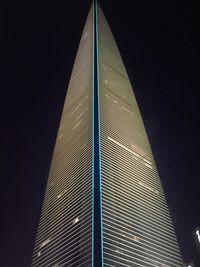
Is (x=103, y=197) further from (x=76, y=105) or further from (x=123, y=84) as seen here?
(x=123, y=84)

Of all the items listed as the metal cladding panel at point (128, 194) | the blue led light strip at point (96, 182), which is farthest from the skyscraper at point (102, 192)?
the blue led light strip at point (96, 182)

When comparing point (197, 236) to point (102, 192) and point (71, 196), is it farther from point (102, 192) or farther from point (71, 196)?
point (71, 196)

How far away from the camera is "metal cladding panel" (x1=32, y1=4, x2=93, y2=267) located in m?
46.3

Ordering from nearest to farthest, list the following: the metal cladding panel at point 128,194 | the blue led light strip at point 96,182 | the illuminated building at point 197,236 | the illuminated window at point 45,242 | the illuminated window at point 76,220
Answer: the blue led light strip at point 96,182, the illuminated window at point 76,220, the metal cladding panel at point 128,194, the illuminated window at point 45,242, the illuminated building at point 197,236

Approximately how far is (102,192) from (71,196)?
22.6 feet

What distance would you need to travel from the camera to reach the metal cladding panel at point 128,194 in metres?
48.6

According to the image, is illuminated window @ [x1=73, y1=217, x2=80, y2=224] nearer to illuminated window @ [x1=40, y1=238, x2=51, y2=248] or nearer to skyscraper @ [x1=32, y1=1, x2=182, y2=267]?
skyscraper @ [x1=32, y1=1, x2=182, y2=267]

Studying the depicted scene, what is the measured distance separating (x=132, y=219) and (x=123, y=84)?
4181 centimetres

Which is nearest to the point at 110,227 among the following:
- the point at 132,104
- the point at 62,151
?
the point at 62,151

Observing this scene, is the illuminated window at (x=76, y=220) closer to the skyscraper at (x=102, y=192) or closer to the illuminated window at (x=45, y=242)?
the skyscraper at (x=102, y=192)

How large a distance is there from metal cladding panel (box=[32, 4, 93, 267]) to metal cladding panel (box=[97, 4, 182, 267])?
268 cm

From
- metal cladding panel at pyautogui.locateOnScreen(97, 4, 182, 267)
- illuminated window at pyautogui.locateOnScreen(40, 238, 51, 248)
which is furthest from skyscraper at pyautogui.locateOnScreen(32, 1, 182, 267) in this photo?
illuminated window at pyautogui.locateOnScreen(40, 238, 51, 248)

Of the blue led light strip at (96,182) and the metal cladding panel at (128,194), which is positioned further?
the metal cladding panel at (128,194)

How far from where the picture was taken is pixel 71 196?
53.1 m
